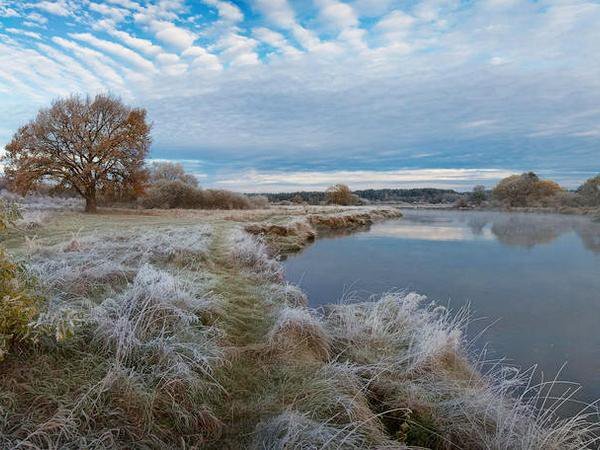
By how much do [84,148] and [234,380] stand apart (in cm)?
2144

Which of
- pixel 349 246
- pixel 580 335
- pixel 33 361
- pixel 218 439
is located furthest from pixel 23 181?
pixel 580 335

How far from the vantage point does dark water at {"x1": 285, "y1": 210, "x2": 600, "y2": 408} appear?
6.11 meters

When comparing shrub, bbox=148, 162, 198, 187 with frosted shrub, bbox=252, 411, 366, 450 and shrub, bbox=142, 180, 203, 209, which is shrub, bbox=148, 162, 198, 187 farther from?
frosted shrub, bbox=252, 411, 366, 450

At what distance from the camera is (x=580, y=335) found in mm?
6691

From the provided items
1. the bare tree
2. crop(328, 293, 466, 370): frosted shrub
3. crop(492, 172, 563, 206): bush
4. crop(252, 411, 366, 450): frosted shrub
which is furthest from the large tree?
crop(492, 172, 563, 206): bush

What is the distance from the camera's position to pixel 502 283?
10.5 metres

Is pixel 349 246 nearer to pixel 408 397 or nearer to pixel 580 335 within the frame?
pixel 580 335

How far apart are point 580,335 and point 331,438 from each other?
589 cm

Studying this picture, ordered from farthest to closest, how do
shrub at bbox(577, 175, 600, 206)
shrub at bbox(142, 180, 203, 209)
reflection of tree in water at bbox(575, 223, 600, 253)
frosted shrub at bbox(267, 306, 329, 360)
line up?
shrub at bbox(577, 175, 600, 206) < shrub at bbox(142, 180, 203, 209) < reflection of tree in water at bbox(575, 223, 600, 253) < frosted shrub at bbox(267, 306, 329, 360)

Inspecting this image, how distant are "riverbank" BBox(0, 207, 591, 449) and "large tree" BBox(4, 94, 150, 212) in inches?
683

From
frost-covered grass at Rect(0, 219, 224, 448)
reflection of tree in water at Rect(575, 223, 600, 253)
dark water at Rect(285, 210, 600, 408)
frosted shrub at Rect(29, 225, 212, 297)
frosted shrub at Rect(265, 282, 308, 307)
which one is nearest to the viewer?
frost-covered grass at Rect(0, 219, 224, 448)

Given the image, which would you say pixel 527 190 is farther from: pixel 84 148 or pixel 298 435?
pixel 298 435

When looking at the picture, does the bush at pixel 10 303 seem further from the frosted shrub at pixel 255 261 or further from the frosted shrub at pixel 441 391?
the frosted shrub at pixel 255 261

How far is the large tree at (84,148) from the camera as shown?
20672mm
